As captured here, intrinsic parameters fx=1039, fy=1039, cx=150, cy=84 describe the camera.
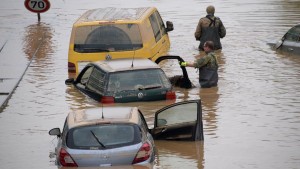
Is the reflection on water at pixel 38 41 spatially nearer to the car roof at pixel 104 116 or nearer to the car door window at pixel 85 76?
the car door window at pixel 85 76

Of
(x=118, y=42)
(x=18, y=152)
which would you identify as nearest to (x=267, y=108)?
(x=118, y=42)

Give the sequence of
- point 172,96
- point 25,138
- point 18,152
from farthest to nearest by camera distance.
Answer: point 172,96 → point 25,138 → point 18,152

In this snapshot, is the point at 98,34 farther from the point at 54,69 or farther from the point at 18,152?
the point at 18,152

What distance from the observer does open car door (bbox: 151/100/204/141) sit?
18484mm

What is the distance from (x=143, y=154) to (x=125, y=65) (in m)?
6.53

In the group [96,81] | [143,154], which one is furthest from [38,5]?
[143,154]

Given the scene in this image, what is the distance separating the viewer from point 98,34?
25.4m

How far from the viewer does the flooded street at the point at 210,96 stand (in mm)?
18109

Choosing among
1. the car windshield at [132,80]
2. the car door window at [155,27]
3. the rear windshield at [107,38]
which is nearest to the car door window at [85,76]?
the rear windshield at [107,38]

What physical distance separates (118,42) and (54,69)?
3615mm

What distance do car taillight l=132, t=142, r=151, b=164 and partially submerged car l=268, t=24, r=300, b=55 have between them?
588 inches

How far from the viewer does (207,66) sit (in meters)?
24.3

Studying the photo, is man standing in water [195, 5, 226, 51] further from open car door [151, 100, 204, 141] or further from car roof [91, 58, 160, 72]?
open car door [151, 100, 204, 141]

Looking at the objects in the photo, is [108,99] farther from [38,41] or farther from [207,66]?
[38,41]
